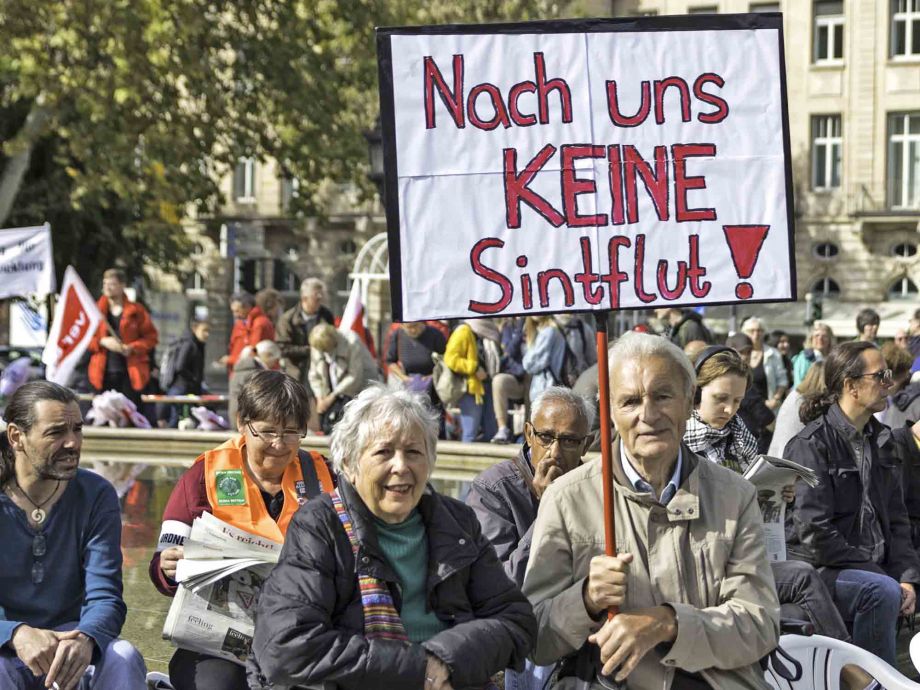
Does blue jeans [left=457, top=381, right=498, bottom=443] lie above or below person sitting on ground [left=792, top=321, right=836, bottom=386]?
below

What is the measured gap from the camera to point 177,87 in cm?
2422

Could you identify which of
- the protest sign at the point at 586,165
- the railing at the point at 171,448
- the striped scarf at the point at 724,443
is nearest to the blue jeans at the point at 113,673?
the protest sign at the point at 586,165

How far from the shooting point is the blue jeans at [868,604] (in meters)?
6.04

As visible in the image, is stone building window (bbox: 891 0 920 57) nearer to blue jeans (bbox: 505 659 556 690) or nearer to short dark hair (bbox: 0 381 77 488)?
blue jeans (bbox: 505 659 556 690)

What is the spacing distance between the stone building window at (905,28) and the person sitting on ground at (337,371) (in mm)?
32210

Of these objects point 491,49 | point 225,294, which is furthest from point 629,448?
point 225,294

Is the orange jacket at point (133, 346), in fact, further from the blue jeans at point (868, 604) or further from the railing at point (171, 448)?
the blue jeans at point (868, 604)

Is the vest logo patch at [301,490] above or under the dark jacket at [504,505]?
above

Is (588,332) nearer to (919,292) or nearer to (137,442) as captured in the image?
(137,442)

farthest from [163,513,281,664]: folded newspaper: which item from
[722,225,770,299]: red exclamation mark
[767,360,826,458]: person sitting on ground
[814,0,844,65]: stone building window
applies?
[814,0,844,65]: stone building window

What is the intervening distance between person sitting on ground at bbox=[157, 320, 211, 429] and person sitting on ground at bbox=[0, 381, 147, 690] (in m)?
11.4

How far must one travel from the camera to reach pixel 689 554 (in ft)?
13.1

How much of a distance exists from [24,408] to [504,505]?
1610 mm

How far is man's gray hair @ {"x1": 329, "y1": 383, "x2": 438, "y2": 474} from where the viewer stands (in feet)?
13.6
